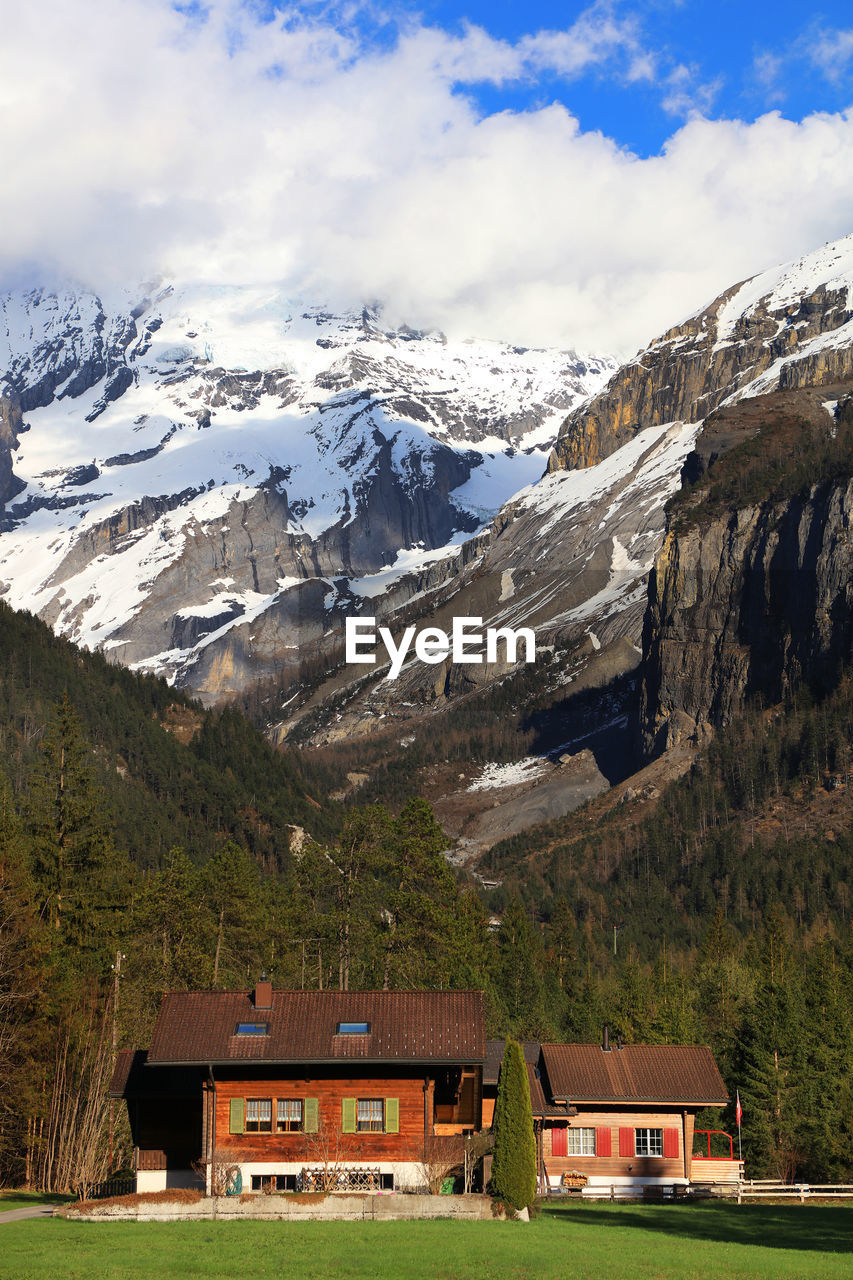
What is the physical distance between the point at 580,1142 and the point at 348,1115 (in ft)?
44.0

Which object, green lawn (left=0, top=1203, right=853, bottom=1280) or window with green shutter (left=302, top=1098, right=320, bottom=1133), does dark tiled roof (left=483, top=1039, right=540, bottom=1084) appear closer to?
window with green shutter (left=302, top=1098, right=320, bottom=1133)

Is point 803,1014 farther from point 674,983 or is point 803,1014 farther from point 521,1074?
point 521,1074

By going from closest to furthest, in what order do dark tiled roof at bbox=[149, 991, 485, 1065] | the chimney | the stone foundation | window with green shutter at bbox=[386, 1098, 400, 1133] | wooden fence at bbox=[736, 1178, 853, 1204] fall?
1. the stone foundation
2. window with green shutter at bbox=[386, 1098, 400, 1133]
3. dark tiled roof at bbox=[149, 991, 485, 1065]
4. the chimney
5. wooden fence at bbox=[736, 1178, 853, 1204]

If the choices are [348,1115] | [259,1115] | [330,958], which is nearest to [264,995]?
[259,1115]

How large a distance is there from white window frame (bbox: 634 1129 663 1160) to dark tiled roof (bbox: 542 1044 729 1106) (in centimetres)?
Answer: 153

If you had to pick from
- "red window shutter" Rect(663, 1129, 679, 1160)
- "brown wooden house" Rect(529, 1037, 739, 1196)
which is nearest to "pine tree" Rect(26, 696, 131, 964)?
"brown wooden house" Rect(529, 1037, 739, 1196)

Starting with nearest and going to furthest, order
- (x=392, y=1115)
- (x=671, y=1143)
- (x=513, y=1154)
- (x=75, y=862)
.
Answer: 1. (x=513, y=1154)
2. (x=392, y=1115)
3. (x=671, y=1143)
4. (x=75, y=862)

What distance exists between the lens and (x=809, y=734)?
→ 652 feet

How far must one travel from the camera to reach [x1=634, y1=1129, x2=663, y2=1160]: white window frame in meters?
54.0

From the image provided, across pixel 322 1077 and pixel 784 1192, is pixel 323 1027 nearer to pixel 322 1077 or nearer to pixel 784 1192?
pixel 322 1077

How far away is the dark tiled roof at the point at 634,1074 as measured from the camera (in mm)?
53562

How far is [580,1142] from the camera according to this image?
54.3 meters

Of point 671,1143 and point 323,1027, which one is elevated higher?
point 323,1027

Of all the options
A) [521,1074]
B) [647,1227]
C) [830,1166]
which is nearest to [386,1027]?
[521,1074]
